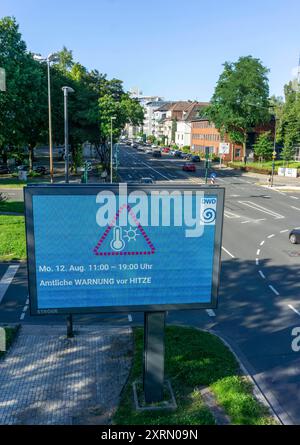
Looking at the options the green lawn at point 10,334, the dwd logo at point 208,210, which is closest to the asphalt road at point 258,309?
the green lawn at point 10,334

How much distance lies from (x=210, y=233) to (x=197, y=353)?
468cm

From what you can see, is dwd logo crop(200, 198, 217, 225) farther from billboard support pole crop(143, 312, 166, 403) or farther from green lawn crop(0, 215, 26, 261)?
green lawn crop(0, 215, 26, 261)

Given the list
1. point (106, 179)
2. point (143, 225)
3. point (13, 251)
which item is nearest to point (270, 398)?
point (143, 225)

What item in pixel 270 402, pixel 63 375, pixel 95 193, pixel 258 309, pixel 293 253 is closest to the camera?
pixel 95 193

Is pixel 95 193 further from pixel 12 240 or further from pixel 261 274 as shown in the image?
pixel 12 240

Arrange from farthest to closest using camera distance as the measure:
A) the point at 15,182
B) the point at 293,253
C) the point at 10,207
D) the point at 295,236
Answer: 1. the point at 15,182
2. the point at 10,207
3. the point at 295,236
4. the point at 293,253

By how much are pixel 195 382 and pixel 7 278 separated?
11.6 m

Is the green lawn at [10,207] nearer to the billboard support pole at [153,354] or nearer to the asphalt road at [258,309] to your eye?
the asphalt road at [258,309]

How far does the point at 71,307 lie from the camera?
10.5 m

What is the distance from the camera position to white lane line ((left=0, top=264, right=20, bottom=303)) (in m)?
18.9

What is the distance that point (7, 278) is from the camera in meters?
20.3

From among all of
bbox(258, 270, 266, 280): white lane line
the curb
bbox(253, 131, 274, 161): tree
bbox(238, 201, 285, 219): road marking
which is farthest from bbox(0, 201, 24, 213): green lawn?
bbox(253, 131, 274, 161): tree

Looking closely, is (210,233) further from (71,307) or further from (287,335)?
(287,335)

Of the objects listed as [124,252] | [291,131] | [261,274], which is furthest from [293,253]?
[291,131]
